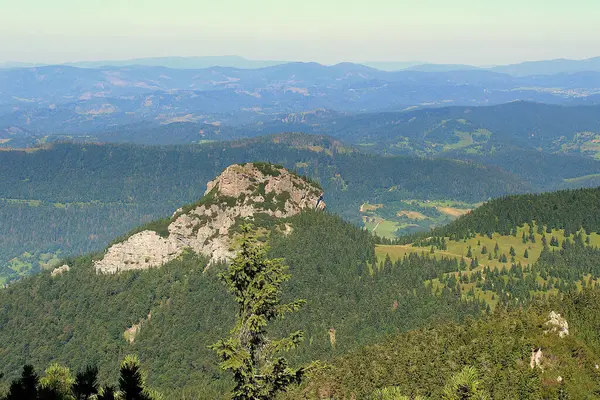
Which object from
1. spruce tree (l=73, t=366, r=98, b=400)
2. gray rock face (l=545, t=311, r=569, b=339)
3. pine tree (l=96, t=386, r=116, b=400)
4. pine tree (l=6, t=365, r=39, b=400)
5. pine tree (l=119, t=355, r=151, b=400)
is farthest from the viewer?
gray rock face (l=545, t=311, r=569, b=339)

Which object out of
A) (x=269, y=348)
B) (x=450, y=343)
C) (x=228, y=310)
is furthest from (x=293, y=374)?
(x=228, y=310)

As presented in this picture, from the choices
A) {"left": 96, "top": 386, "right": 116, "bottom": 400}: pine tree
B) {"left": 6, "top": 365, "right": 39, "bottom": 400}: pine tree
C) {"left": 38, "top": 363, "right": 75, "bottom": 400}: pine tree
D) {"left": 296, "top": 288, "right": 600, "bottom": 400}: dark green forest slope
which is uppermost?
{"left": 6, "top": 365, "right": 39, "bottom": 400}: pine tree

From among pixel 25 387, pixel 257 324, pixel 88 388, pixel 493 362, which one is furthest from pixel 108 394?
pixel 493 362

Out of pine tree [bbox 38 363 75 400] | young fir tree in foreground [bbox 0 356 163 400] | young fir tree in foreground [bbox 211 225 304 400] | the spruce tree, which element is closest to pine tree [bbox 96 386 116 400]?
young fir tree in foreground [bbox 0 356 163 400]

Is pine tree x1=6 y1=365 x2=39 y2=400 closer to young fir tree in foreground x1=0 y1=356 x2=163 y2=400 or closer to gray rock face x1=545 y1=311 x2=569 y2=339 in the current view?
young fir tree in foreground x1=0 y1=356 x2=163 y2=400

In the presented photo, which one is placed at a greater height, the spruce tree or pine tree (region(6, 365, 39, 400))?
pine tree (region(6, 365, 39, 400))

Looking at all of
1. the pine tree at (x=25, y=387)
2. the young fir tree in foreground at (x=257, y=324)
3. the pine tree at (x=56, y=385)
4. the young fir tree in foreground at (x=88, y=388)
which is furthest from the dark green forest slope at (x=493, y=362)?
the pine tree at (x=25, y=387)

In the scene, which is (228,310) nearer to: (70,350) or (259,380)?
(70,350)

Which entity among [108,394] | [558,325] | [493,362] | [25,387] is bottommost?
[493,362]

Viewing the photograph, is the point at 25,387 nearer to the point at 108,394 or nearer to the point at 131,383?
the point at 108,394
